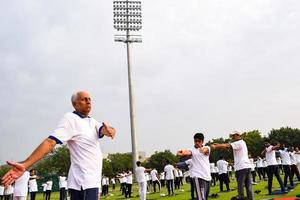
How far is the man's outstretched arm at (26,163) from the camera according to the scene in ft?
11.3

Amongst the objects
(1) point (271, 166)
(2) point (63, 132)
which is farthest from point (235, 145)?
(2) point (63, 132)

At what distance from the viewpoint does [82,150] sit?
4418 millimetres

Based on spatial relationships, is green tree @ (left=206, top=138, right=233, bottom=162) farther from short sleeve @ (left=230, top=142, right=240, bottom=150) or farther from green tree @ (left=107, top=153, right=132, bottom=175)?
short sleeve @ (left=230, top=142, right=240, bottom=150)

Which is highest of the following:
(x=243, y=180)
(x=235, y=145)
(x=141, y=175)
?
(x=235, y=145)

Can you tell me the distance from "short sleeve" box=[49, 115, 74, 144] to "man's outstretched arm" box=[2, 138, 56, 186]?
9 centimetres

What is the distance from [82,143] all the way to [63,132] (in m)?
0.31

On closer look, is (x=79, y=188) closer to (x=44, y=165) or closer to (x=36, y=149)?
(x=36, y=149)

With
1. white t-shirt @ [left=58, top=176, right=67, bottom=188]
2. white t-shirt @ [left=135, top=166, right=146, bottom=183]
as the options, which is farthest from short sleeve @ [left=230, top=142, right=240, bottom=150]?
white t-shirt @ [left=58, top=176, right=67, bottom=188]

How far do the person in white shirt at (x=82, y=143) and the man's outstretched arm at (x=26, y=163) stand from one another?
22 cm

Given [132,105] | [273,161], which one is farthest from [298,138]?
[273,161]

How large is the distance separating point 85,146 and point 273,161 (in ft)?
37.7

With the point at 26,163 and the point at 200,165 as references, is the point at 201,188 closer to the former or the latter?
the point at 200,165

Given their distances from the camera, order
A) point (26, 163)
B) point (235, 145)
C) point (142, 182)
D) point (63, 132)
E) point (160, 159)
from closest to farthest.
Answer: point (26, 163) → point (63, 132) → point (235, 145) → point (142, 182) → point (160, 159)

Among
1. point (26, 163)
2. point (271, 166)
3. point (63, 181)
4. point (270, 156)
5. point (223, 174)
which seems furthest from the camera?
point (63, 181)
